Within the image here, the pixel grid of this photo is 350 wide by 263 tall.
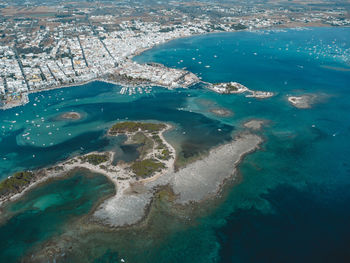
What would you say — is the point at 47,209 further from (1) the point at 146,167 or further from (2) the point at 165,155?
(2) the point at 165,155

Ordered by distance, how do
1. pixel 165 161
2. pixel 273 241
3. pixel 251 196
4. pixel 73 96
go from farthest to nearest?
1. pixel 73 96
2. pixel 165 161
3. pixel 251 196
4. pixel 273 241

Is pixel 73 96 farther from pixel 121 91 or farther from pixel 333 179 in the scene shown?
pixel 333 179

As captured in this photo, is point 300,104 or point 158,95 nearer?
point 300,104

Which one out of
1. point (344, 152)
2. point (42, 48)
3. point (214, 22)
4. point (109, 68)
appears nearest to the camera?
point (344, 152)

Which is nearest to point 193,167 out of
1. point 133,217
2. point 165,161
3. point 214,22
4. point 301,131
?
point 165,161

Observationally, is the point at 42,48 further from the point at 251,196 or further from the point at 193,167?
the point at 251,196

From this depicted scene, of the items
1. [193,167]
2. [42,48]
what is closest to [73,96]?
[193,167]
